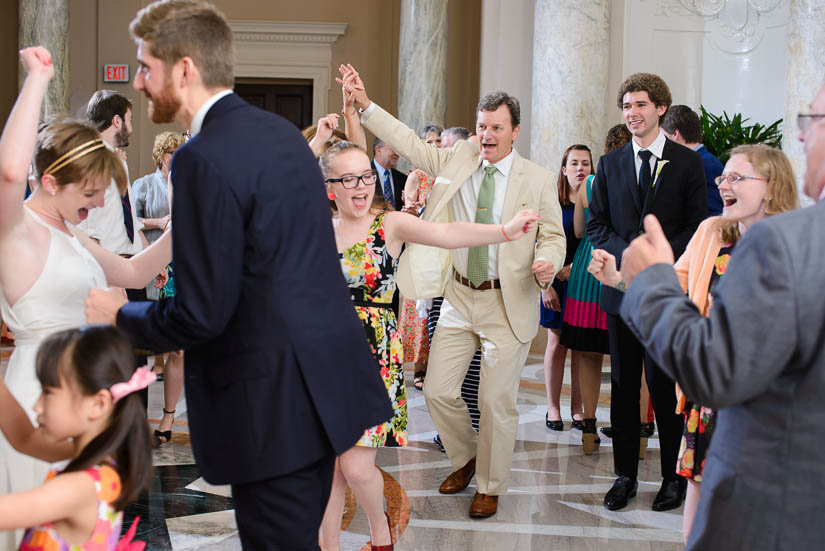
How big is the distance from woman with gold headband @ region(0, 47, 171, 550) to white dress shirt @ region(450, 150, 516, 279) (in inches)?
78.9

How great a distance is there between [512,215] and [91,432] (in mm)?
2623

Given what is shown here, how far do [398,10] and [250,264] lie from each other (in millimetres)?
10521

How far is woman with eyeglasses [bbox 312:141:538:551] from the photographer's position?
323cm

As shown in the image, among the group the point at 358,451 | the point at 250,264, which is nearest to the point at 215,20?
the point at 250,264

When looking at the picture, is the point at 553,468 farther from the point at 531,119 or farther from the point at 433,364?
the point at 531,119

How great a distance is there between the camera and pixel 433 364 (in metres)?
4.27

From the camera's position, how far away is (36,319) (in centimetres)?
246

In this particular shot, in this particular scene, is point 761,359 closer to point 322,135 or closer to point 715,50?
point 322,135

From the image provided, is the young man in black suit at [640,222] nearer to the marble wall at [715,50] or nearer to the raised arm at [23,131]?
the raised arm at [23,131]

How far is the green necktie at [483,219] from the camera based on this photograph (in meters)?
4.18

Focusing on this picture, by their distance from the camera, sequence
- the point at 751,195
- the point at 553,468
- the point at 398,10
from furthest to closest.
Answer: the point at 398,10
the point at 553,468
the point at 751,195

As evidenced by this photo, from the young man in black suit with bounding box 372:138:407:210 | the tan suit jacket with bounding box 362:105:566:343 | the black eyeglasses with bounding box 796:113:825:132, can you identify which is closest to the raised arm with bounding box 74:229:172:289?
the tan suit jacket with bounding box 362:105:566:343

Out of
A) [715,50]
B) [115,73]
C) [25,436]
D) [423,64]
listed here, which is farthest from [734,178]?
[115,73]

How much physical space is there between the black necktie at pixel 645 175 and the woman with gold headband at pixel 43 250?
8.66 ft
